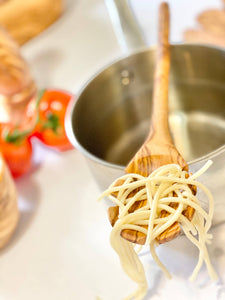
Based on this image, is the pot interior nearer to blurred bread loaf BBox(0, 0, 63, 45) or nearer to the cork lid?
the cork lid

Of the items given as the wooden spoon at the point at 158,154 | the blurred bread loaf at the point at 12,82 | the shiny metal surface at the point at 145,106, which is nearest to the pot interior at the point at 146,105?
the shiny metal surface at the point at 145,106

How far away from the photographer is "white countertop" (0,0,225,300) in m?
0.67

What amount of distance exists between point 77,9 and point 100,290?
904 mm

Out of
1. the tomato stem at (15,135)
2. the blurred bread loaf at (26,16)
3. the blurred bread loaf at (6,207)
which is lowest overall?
the blurred bread loaf at (6,207)

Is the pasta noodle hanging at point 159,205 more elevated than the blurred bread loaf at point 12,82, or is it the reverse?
the blurred bread loaf at point 12,82

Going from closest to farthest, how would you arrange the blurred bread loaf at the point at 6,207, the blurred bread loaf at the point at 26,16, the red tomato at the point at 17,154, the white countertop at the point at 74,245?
1. the white countertop at the point at 74,245
2. the blurred bread loaf at the point at 6,207
3. the red tomato at the point at 17,154
4. the blurred bread loaf at the point at 26,16

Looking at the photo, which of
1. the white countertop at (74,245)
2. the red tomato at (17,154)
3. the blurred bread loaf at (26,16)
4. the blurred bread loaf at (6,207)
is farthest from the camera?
the blurred bread loaf at (26,16)

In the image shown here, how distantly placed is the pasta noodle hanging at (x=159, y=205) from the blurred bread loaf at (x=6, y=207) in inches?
9.6

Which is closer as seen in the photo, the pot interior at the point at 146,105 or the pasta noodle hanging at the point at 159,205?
the pasta noodle hanging at the point at 159,205

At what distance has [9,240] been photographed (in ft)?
2.72

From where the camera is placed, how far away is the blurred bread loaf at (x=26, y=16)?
130 centimetres

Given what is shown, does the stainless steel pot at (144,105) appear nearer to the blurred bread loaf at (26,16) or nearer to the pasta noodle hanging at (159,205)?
the pasta noodle hanging at (159,205)

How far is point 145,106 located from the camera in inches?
36.0

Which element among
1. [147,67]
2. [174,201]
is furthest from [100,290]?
[147,67]
